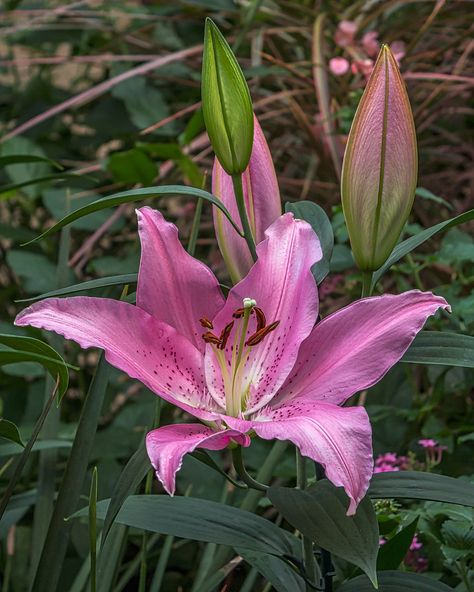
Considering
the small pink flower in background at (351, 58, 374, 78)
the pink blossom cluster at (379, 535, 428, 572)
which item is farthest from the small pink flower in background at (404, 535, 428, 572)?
the small pink flower in background at (351, 58, 374, 78)

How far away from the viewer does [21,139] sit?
1.35m

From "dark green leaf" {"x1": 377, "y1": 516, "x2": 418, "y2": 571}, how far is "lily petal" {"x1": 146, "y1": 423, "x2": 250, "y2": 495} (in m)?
0.15

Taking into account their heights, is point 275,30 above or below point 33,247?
above

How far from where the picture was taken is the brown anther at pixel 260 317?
1.57 ft

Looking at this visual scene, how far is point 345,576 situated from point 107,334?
23 centimetres

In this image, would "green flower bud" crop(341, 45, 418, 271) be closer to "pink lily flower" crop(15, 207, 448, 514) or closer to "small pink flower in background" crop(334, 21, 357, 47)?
"pink lily flower" crop(15, 207, 448, 514)

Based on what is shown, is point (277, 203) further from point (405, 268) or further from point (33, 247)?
point (33, 247)

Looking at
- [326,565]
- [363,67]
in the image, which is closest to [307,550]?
[326,565]

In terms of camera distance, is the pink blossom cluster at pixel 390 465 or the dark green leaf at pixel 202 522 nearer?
the dark green leaf at pixel 202 522

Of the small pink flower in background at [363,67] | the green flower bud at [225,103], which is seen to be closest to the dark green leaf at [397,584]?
the green flower bud at [225,103]

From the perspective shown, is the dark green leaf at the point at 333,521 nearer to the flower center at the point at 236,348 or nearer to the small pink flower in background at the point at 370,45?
the flower center at the point at 236,348

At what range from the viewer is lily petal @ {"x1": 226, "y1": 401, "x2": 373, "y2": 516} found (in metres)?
0.39

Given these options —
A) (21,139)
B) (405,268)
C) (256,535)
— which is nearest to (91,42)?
(21,139)

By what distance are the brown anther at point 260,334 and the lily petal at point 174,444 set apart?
0.05m
